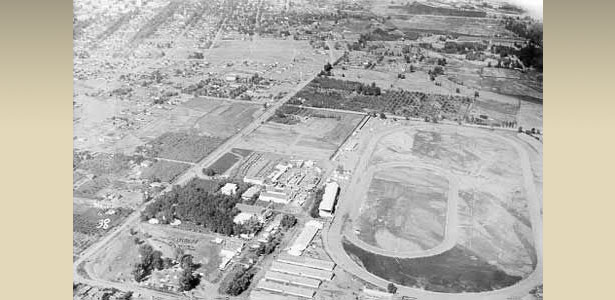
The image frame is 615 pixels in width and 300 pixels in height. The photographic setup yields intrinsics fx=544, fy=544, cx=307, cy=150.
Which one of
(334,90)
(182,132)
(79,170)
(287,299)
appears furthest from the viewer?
(334,90)

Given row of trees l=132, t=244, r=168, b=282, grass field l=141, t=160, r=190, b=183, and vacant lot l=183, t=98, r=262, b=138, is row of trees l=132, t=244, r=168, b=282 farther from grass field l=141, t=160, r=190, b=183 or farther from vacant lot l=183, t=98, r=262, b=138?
vacant lot l=183, t=98, r=262, b=138

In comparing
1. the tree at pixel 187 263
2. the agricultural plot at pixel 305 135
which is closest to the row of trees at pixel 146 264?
the tree at pixel 187 263

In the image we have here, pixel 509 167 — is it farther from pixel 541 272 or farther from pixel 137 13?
pixel 137 13

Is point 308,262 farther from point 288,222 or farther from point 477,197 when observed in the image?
point 477,197

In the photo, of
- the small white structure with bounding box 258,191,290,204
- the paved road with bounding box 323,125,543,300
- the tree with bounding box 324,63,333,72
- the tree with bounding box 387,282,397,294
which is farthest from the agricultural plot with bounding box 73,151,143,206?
the tree with bounding box 387,282,397,294

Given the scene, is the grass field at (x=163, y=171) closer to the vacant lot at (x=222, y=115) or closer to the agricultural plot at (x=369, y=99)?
the vacant lot at (x=222, y=115)

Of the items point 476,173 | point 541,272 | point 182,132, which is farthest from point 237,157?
point 541,272

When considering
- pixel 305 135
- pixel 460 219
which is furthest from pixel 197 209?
pixel 460 219
